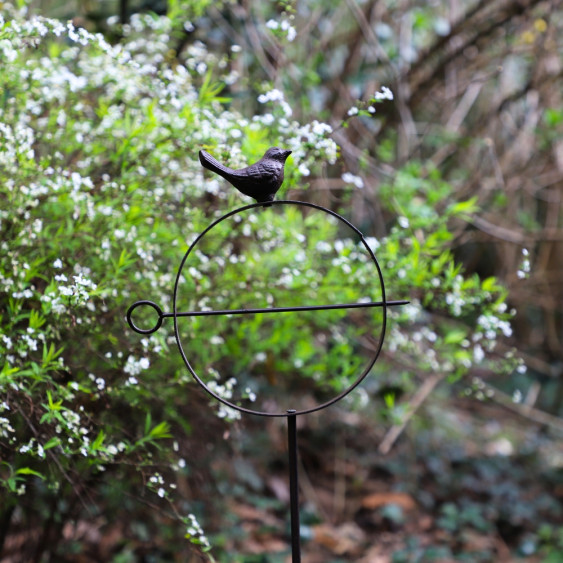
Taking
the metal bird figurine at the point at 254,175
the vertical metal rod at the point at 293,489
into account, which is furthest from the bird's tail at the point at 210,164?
the vertical metal rod at the point at 293,489

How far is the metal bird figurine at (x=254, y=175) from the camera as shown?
1.25 meters

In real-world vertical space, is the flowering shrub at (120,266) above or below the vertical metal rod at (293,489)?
above

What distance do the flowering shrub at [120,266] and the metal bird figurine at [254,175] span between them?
0.84 ft

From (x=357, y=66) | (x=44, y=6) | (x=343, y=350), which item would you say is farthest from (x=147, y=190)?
(x=44, y=6)

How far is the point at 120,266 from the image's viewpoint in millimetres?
1561

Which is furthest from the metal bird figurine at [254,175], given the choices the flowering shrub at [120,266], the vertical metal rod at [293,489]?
the vertical metal rod at [293,489]

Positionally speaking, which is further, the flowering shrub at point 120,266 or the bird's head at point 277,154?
the flowering shrub at point 120,266

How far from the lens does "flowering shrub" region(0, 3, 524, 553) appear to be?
4.79ft

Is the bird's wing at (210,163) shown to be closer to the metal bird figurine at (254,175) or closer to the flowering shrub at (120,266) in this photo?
the metal bird figurine at (254,175)

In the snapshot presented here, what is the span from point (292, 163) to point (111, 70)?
56cm

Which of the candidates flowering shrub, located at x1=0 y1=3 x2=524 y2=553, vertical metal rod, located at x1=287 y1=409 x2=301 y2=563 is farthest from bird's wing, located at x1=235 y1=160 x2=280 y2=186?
vertical metal rod, located at x1=287 y1=409 x2=301 y2=563

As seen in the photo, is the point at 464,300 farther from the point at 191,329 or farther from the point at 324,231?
the point at 191,329

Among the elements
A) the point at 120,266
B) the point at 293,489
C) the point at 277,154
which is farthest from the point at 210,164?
the point at 293,489

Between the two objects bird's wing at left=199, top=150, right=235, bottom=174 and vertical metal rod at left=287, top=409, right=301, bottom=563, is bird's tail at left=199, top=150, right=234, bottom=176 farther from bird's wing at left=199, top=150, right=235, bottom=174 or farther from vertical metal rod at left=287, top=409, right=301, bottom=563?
vertical metal rod at left=287, top=409, right=301, bottom=563
